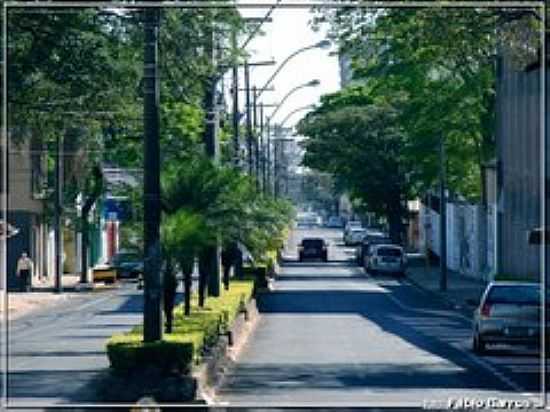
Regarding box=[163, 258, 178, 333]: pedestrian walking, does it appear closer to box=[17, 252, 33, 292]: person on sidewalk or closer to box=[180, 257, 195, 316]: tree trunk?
box=[180, 257, 195, 316]: tree trunk

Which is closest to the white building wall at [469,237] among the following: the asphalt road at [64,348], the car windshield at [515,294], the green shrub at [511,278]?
the green shrub at [511,278]

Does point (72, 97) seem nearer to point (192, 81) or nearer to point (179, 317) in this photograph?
point (192, 81)

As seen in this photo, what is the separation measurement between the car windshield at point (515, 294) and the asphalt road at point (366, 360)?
40.7 inches

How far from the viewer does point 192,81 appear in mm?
30641

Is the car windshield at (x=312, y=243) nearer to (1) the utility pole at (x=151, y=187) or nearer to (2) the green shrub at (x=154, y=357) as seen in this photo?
(1) the utility pole at (x=151, y=187)

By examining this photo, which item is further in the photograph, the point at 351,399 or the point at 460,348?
the point at 460,348

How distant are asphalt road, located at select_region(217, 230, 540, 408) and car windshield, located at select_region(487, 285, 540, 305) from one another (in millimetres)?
1035

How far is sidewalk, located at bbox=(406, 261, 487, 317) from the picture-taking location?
175ft

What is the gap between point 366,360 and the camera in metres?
28.8

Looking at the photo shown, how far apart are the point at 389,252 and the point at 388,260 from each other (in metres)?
0.62

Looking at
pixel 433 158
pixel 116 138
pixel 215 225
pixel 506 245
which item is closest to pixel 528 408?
pixel 215 225

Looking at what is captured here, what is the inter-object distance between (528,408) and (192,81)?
485 inches

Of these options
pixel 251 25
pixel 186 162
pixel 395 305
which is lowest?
pixel 395 305

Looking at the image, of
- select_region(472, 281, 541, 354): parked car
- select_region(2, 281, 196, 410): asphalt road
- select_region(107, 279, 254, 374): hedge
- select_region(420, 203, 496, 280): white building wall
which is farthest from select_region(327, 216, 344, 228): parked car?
select_region(107, 279, 254, 374): hedge
